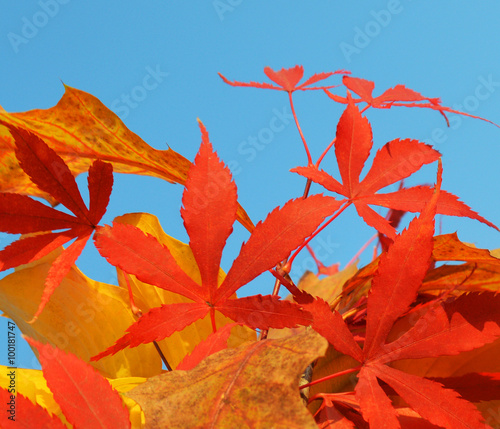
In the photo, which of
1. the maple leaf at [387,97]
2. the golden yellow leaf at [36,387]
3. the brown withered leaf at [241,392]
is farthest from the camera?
the maple leaf at [387,97]

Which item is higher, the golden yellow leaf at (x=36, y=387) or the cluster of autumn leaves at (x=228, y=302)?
the cluster of autumn leaves at (x=228, y=302)

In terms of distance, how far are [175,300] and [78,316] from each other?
11cm

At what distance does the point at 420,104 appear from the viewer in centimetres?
61

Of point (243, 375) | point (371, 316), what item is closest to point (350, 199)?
point (371, 316)

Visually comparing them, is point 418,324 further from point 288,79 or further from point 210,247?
point 288,79

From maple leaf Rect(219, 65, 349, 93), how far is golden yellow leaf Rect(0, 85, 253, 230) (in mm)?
162

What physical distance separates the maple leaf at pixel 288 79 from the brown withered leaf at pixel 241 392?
45 cm

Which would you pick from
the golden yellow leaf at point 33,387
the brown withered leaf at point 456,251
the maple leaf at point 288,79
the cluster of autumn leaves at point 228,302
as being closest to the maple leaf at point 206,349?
the cluster of autumn leaves at point 228,302

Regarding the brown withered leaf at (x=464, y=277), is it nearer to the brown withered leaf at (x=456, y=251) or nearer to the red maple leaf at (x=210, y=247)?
the brown withered leaf at (x=456, y=251)

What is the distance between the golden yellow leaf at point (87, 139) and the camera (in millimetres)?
563

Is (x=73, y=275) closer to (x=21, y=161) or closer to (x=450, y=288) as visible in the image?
(x=21, y=161)

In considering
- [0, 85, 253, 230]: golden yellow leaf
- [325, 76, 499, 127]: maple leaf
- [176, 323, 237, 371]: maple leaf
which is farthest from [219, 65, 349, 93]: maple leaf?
[176, 323, 237, 371]: maple leaf

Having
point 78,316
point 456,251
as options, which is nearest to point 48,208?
point 78,316

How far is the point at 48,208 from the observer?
0.45 metres
